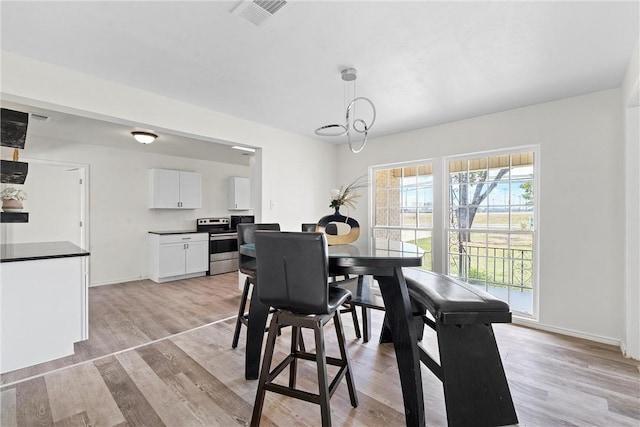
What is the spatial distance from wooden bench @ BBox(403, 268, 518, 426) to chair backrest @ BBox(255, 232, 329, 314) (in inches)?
25.8

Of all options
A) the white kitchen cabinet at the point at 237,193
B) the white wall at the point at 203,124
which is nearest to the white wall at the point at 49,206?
the white kitchen cabinet at the point at 237,193

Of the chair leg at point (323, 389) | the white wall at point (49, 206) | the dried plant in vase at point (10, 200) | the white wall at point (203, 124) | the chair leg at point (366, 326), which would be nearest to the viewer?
the chair leg at point (323, 389)

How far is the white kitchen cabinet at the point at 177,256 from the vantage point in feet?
17.0

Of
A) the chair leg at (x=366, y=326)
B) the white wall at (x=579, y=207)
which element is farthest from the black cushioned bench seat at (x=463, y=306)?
the white wall at (x=579, y=207)

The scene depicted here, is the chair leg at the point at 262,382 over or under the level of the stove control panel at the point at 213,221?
under

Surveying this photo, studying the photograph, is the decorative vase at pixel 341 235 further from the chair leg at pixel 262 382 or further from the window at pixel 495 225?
the window at pixel 495 225

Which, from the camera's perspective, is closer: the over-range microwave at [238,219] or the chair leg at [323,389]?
the chair leg at [323,389]

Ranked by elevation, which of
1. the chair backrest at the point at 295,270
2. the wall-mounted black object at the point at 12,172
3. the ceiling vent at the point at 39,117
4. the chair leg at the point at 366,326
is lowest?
the chair leg at the point at 366,326

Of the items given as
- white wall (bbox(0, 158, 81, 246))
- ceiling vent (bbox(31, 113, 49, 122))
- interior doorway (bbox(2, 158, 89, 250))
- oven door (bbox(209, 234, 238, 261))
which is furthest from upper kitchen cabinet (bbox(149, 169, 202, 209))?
ceiling vent (bbox(31, 113, 49, 122))

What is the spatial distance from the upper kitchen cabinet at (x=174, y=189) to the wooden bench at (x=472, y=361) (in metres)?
5.29

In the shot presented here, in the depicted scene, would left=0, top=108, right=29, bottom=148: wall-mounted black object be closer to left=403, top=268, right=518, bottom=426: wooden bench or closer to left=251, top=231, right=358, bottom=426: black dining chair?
left=251, top=231, right=358, bottom=426: black dining chair

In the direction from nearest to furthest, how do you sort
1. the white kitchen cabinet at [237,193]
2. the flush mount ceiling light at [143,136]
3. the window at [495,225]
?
1. the window at [495,225]
2. the flush mount ceiling light at [143,136]
3. the white kitchen cabinet at [237,193]

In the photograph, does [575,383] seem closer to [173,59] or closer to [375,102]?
[375,102]

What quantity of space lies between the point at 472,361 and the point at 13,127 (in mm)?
3959
